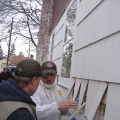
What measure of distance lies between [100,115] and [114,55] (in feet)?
2.29

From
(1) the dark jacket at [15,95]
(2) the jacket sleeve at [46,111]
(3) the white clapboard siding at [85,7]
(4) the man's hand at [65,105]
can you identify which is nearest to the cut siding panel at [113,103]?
(4) the man's hand at [65,105]

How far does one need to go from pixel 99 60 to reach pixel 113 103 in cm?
72

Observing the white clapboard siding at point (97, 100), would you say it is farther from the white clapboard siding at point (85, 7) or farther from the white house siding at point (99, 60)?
the white clapboard siding at point (85, 7)

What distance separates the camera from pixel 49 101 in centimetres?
359

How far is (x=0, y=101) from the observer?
86.1 inches

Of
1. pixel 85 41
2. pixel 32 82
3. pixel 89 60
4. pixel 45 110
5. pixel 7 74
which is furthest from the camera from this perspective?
pixel 7 74

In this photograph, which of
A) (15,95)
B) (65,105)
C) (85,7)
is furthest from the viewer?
(85,7)

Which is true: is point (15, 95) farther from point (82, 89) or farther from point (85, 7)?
point (85, 7)

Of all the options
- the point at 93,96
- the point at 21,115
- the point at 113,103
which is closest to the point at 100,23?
the point at 93,96

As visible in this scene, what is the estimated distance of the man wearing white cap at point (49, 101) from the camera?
3271 mm

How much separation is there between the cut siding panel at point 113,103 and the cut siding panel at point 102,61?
7 centimetres

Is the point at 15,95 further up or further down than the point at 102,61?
further down

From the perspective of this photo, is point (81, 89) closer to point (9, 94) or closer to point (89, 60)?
point (89, 60)

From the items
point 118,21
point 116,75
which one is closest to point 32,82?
point 116,75
